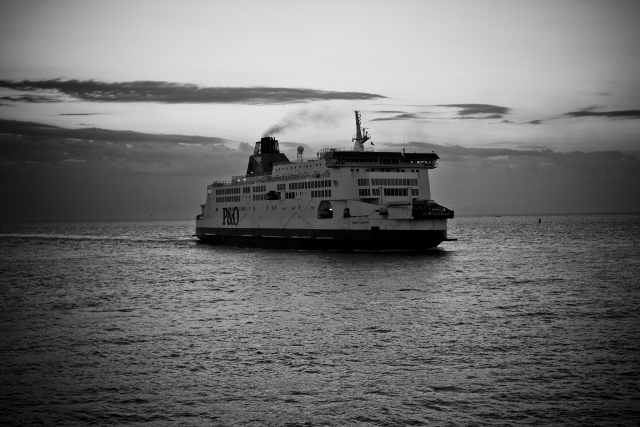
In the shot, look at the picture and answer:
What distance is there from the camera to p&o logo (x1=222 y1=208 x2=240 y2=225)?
287 ft

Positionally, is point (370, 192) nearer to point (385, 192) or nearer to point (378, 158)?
point (385, 192)

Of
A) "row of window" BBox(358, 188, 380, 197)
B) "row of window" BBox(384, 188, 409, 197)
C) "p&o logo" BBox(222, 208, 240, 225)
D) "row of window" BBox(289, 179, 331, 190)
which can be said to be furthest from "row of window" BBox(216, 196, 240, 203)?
→ "row of window" BBox(384, 188, 409, 197)

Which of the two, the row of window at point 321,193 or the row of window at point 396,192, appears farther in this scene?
the row of window at point 321,193

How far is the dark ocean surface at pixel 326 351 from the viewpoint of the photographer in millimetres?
16719

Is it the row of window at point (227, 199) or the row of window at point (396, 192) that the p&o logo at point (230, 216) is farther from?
the row of window at point (396, 192)

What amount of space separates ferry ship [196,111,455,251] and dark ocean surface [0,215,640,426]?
13.7 m

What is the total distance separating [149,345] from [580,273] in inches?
1461

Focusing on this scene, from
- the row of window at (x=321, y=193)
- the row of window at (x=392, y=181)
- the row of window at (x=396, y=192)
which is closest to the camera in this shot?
the row of window at (x=392, y=181)

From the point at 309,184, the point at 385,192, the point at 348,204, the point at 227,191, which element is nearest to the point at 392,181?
the point at 385,192

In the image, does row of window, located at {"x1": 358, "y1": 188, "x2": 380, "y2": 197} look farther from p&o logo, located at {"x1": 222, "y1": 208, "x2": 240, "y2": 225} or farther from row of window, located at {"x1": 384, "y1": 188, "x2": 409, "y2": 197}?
p&o logo, located at {"x1": 222, "y1": 208, "x2": 240, "y2": 225}

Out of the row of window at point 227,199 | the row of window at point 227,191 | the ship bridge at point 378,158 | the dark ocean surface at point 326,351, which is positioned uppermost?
the ship bridge at point 378,158

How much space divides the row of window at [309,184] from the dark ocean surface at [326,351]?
2178cm

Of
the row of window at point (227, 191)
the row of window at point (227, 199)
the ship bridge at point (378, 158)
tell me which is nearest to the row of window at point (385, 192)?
the ship bridge at point (378, 158)

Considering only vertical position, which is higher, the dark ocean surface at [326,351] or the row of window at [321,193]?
the row of window at [321,193]
